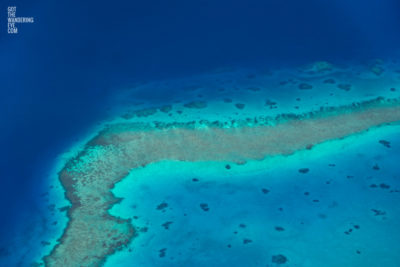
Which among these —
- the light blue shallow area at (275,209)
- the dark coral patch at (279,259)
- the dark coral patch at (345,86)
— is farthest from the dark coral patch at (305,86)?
the dark coral patch at (279,259)

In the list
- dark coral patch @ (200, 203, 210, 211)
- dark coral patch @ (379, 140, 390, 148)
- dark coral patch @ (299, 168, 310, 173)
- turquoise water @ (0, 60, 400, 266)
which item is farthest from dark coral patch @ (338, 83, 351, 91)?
dark coral patch @ (200, 203, 210, 211)

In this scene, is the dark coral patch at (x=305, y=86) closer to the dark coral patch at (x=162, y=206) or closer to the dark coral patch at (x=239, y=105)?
the dark coral patch at (x=239, y=105)

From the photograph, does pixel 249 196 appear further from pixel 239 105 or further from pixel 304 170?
pixel 239 105

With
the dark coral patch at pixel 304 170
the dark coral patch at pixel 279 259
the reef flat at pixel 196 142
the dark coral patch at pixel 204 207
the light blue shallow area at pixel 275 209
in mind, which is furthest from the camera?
the dark coral patch at pixel 304 170

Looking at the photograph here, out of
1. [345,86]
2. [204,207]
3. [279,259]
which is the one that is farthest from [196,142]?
Answer: [345,86]

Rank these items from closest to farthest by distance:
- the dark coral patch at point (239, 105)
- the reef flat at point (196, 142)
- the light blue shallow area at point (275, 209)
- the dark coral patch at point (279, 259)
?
1. the dark coral patch at point (279, 259)
2. the light blue shallow area at point (275, 209)
3. the reef flat at point (196, 142)
4. the dark coral patch at point (239, 105)
